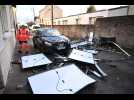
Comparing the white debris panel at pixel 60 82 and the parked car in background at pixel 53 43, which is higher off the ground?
the parked car in background at pixel 53 43

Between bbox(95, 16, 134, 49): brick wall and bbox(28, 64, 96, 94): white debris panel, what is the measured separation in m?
5.92

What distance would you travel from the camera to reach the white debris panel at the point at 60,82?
13.7 feet

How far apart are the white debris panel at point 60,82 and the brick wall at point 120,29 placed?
5918mm

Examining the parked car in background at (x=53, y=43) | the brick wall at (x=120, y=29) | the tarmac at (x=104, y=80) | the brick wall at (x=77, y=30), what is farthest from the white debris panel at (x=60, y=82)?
the brick wall at (x=77, y=30)

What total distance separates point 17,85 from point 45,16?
39974 millimetres

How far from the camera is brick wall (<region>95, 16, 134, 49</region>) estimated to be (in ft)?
31.6

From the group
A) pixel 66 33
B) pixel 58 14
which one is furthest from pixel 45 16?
pixel 66 33

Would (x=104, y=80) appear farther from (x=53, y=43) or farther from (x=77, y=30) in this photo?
(x=77, y=30)

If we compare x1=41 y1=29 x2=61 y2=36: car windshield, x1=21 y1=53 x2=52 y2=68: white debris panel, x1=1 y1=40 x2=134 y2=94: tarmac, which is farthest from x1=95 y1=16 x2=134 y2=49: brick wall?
x1=21 y1=53 x2=52 y2=68: white debris panel

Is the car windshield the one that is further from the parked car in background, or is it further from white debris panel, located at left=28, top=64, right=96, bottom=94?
white debris panel, located at left=28, top=64, right=96, bottom=94

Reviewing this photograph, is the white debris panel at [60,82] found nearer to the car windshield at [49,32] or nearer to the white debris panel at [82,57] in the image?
the white debris panel at [82,57]
